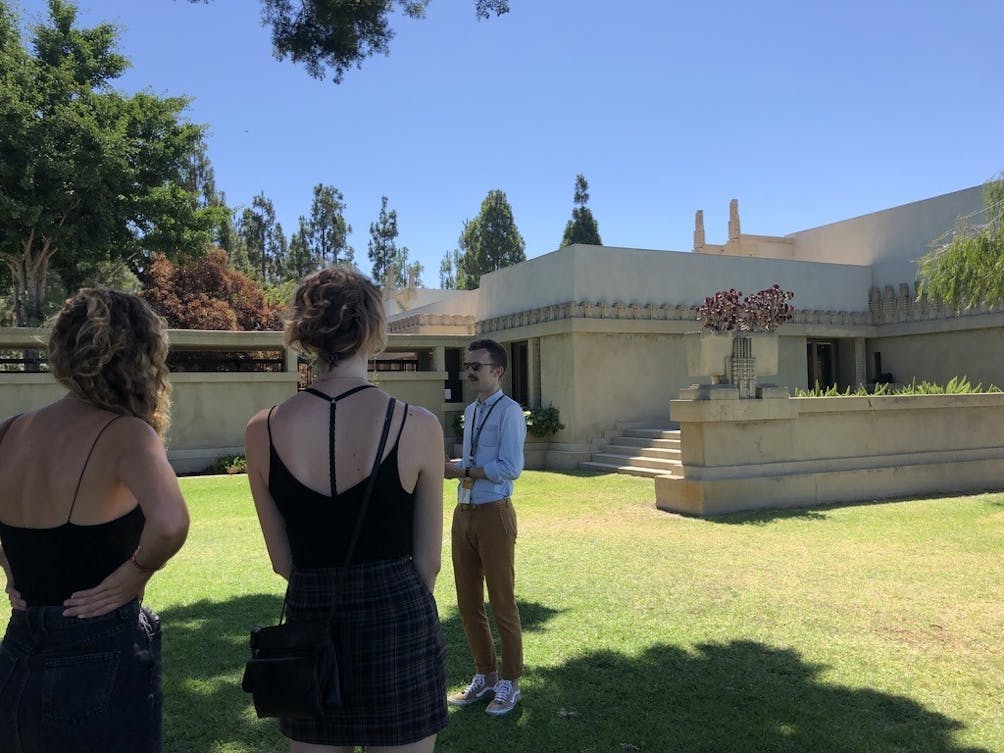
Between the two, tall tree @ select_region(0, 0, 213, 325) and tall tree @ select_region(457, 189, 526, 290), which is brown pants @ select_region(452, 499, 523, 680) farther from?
tall tree @ select_region(457, 189, 526, 290)

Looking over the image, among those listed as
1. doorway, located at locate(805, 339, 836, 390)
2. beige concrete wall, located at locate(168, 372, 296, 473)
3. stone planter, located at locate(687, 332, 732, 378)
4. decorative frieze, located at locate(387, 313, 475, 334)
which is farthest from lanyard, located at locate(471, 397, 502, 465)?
doorway, located at locate(805, 339, 836, 390)

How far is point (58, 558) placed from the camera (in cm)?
203

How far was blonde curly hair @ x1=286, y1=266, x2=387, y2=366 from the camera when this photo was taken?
6.93 feet

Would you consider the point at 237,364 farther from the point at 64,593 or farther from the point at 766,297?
the point at 64,593

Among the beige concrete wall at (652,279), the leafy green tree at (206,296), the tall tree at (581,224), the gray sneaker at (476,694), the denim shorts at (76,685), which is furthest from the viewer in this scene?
the tall tree at (581,224)

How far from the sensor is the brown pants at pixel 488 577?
4.00 metres

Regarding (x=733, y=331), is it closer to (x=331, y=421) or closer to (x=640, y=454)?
(x=640, y=454)

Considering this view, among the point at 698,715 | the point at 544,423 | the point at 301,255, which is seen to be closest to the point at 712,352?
the point at 544,423

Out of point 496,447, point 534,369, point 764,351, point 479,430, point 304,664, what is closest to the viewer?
point 304,664

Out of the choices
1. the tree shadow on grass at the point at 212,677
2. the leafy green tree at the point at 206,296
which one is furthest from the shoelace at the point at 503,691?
the leafy green tree at the point at 206,296

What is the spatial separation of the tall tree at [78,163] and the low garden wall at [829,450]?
16.5 metres

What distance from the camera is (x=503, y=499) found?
4.06 meters

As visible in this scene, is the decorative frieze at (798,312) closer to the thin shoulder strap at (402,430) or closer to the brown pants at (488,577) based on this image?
the brown pants at (488,577)

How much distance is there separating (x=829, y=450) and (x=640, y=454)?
183 inches
